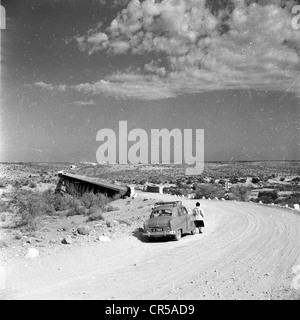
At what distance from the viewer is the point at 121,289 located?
9602mm

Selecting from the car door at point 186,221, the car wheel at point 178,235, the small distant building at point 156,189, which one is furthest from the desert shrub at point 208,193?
the car wheel at point 178,235

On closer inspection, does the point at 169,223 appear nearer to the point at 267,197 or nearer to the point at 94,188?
the point at 267,197

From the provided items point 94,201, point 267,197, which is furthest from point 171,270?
point 267,197

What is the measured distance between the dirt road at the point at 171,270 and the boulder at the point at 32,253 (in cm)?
35

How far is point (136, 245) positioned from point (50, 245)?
329 centimetres

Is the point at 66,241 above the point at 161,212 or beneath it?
beneath

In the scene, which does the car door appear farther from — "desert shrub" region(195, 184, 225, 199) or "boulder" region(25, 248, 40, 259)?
"desert shrub" region(195, 184, 225, 199)

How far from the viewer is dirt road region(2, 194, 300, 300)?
928cm

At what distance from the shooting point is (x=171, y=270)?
1134 centimetres

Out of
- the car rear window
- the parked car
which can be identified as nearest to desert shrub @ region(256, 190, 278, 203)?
the parked car

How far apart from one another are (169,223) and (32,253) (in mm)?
5556

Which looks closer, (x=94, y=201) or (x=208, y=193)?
(x=94, y=201)
